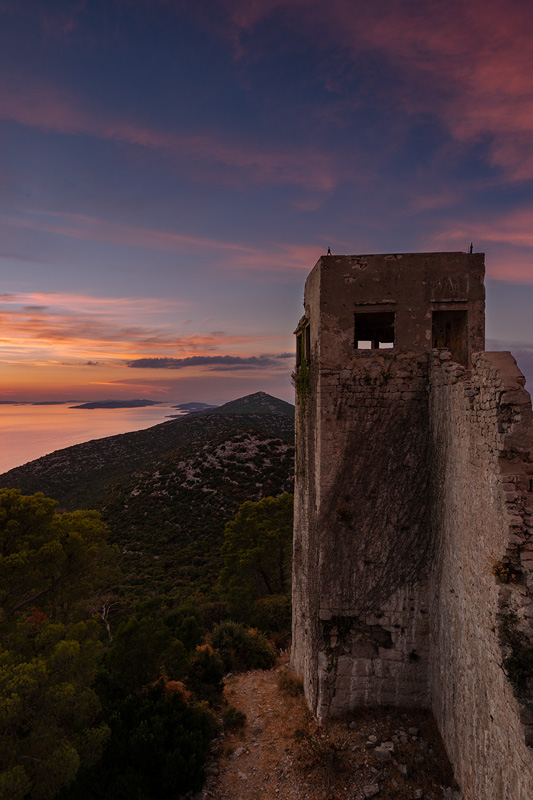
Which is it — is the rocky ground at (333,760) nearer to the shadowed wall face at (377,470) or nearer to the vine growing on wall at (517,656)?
the shadowed wall face at (377,470)

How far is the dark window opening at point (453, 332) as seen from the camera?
9188mm

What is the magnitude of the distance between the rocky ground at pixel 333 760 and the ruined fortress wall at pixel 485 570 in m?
0.63

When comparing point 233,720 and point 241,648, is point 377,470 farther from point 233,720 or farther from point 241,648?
point 241,648

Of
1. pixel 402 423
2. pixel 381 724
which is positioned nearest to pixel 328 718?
pixel 381 724

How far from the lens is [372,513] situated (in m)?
8.93

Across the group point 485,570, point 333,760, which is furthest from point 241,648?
point 485,570

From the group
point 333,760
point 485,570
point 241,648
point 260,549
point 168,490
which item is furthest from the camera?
point 168,490

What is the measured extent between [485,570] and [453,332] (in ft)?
19.6

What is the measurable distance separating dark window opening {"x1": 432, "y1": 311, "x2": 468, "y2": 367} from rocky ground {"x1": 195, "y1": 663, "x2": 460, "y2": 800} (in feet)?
26.2

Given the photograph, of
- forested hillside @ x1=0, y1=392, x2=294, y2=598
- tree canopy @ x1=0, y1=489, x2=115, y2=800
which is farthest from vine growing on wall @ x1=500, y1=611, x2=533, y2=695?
forested hillside @ x1=0, y1=392, x2=294, y2=598

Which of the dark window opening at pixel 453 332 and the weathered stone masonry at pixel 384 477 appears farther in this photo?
the dark window opening at pixel 453 332

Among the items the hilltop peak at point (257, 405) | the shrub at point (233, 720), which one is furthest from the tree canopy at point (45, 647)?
the hilltop peak at point (257, 405)

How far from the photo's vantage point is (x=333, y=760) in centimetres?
813

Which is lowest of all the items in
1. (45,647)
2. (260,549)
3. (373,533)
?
(260,549)
